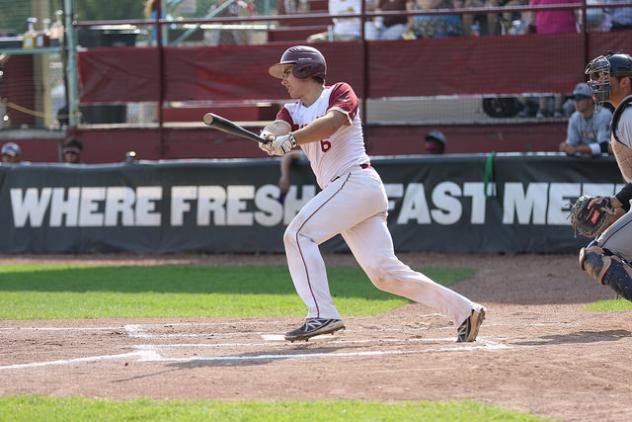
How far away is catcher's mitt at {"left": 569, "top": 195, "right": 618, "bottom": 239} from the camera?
8.62 meters

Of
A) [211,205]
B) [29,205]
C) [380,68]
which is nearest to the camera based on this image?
[211,205]

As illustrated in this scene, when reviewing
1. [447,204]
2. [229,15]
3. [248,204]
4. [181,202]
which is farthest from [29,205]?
[447,204]

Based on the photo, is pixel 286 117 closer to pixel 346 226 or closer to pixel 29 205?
pixel 346 226

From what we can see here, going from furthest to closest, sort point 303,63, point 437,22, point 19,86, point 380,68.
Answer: point 19,86 < point 380,68 < point 437,22 < point 303,63

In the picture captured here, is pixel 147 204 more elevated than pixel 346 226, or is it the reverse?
pixel 346 226

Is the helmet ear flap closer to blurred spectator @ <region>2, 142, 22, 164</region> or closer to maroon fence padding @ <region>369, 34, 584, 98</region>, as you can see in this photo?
maroon fence padding @ <region>369, 34, 584, 98</region>

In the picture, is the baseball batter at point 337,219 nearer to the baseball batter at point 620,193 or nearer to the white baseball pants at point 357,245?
the white baseball pants at point 357,245

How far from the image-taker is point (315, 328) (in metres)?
7.74

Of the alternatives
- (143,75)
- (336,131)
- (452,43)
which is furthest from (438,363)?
(143,75)

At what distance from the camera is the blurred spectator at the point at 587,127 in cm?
1464

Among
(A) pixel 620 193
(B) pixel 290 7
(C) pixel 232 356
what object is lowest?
(C) pixel 232 356

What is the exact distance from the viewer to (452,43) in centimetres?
1688

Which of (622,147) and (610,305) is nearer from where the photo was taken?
(622,147)

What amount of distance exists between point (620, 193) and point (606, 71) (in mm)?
941
